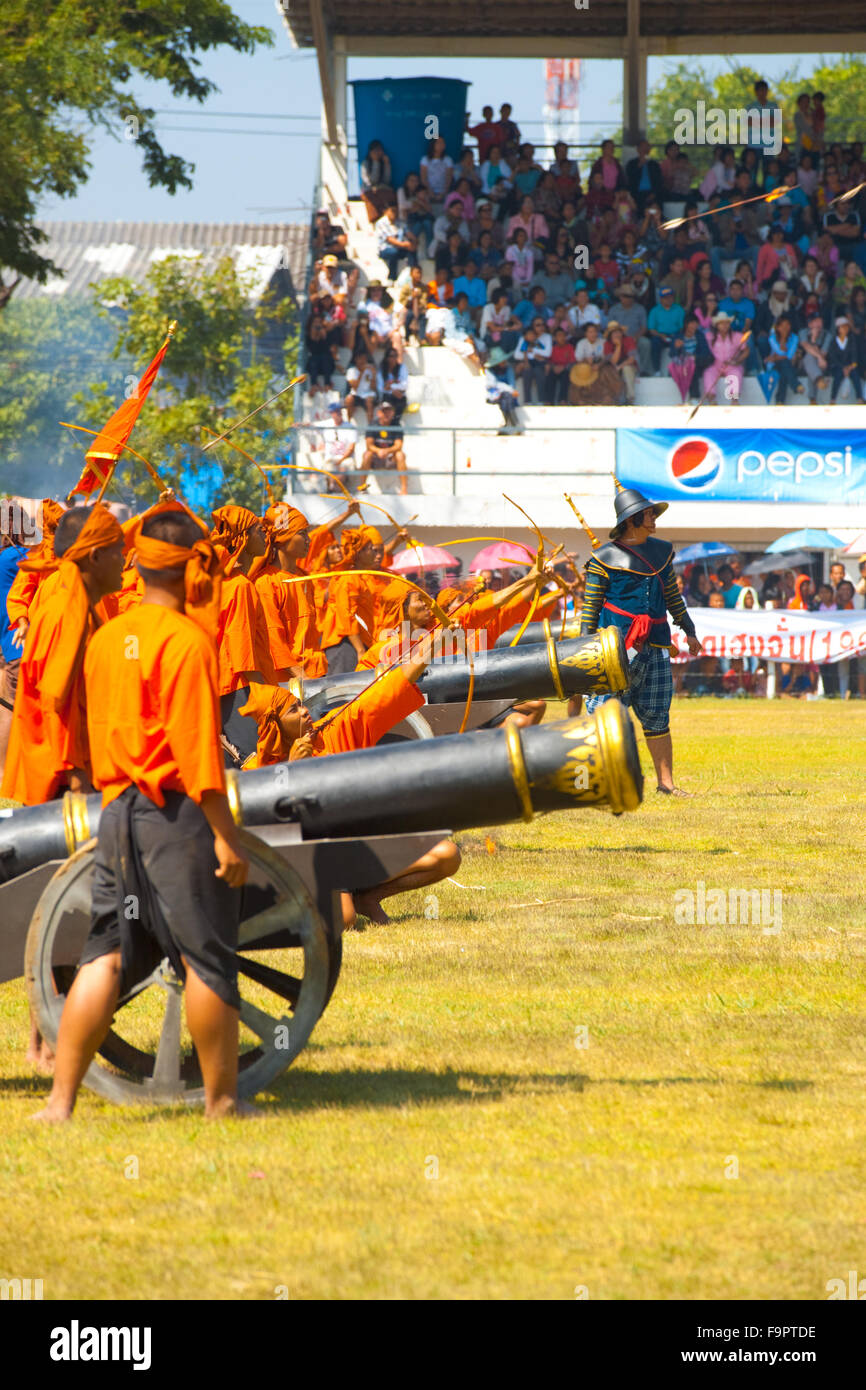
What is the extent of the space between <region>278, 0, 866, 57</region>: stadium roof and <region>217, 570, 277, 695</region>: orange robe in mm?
20664

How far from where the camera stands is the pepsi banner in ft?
78.9

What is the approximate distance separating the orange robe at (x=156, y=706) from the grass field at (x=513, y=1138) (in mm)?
982

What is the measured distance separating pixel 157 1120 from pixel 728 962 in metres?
2.80

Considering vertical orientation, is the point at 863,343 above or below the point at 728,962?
above

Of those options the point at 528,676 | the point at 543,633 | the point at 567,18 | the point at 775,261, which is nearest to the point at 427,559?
the point at 775,261

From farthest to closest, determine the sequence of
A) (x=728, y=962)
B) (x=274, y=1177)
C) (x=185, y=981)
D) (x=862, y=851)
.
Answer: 1. (x=862, y=851)
2. (x=728, y=962)
3. (x=185, y=981)
4. (x=274, y=1177)

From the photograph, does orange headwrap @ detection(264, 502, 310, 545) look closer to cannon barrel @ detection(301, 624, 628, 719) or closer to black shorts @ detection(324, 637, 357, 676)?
cannon barrel @ detection(301, 624, 628, 719)

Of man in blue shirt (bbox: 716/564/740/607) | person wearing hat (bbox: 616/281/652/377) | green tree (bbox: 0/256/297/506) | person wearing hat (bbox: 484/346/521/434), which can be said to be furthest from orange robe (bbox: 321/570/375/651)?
person wearing hat (bbox: 616/281/652/377)

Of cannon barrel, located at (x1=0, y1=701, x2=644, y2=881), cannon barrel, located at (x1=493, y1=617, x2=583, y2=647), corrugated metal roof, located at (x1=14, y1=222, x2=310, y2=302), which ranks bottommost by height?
cannon barrel, located at (x1=0, y1=701, x2=644, y2=881)

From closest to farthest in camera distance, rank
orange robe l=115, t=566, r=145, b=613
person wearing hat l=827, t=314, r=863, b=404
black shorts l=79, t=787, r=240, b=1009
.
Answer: black shorts l=79, t=787, r=240, b=1009 → orange robe l=115, t=566, r=145, b=613 → person wearing hat l=827, t=314, r=863, b=404

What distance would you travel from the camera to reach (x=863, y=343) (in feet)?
84.2

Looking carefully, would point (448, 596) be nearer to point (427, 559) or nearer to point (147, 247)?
point (427, 559)
